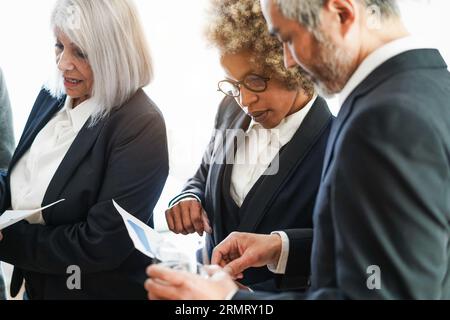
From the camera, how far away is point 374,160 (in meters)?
0.82

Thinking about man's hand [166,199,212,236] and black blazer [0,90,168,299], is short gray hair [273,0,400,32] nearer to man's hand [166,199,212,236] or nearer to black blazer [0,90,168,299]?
black blazer [0,90,168,299]

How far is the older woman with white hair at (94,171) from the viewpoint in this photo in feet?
4.75

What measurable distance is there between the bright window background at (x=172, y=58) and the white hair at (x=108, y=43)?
112 centimetres

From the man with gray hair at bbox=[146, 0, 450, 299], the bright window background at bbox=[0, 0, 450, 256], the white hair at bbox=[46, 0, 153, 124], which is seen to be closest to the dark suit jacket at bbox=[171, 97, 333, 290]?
the man with gray hair at bbox=[146, 0, 450, 299]

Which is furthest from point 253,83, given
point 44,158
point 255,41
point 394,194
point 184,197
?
point 394,194

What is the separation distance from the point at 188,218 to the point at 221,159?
22 cm

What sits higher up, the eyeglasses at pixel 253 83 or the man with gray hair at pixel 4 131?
the eyeglasses at pixel 253 83

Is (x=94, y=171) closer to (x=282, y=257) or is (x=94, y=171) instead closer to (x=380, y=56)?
(x=282, y=257)

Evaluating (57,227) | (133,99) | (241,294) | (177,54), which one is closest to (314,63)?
(241,294)

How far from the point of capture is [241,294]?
3.19 ft

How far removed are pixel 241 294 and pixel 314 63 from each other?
0.48 meters

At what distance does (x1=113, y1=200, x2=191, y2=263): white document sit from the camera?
100cm

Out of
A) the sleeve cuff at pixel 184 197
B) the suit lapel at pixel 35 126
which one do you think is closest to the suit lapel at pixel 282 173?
the sleeve cuff at pixel 184 197

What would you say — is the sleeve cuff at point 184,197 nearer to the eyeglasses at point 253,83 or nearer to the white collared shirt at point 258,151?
the white collared shirt at point 258,151
